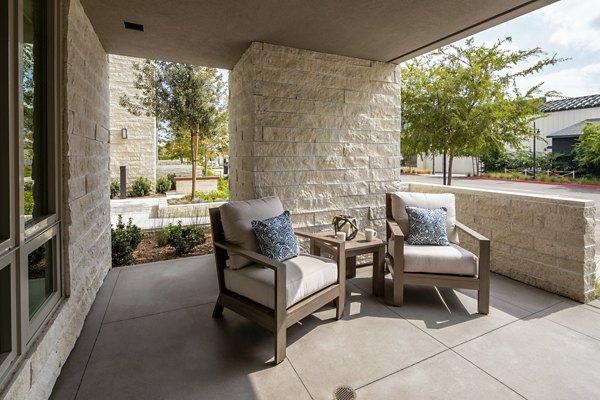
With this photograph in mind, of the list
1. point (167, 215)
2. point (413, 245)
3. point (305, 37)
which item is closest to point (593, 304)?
point (413, 245)

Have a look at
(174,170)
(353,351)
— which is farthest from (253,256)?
(174,170)

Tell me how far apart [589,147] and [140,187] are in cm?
2022

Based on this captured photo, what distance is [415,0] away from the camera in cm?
253

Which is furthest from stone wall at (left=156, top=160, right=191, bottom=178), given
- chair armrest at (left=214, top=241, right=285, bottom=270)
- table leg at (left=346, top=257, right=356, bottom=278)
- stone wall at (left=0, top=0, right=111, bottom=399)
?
chair armrest at (left=214, top=241, right=285, bottom=270)

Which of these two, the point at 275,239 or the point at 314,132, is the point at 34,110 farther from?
the point at 314,132

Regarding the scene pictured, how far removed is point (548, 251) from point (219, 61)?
425cm

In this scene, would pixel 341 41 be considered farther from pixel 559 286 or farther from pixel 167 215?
pixel 167 215

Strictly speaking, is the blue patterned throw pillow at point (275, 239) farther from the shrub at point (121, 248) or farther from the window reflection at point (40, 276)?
the shrub at point (121, 248)

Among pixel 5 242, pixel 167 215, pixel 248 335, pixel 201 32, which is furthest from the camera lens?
pixel 167 215

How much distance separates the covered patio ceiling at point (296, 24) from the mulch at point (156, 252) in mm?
2645

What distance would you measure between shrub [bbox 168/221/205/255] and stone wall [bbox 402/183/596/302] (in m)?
3.68

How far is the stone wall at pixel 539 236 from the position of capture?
2.95 metres

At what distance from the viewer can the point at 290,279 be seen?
2.28 meters

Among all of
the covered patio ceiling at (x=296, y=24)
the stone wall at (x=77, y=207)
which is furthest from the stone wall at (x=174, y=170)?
the stone wall at (x=77, y=207)
